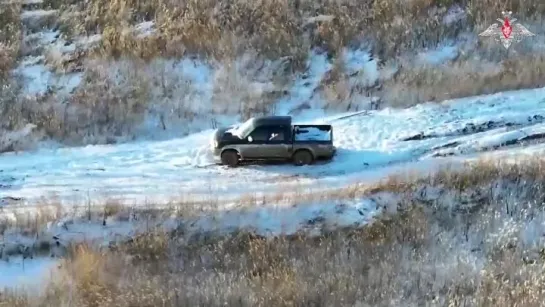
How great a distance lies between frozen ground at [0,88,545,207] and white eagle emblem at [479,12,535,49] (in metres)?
2.86

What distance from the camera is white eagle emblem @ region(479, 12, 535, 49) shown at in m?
19.9

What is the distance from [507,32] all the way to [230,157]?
31.1ft

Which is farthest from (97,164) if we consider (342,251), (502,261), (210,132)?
(502,261)

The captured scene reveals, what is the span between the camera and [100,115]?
1897 cm

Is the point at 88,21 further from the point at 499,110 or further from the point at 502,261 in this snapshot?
the point at 502,261

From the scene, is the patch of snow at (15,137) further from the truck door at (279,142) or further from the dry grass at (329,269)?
the dry grass at (329,269)

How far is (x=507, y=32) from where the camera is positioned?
2023 centimetres

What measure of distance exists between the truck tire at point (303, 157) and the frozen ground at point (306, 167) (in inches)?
5.9

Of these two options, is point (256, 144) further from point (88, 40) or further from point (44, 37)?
point (44, 37)

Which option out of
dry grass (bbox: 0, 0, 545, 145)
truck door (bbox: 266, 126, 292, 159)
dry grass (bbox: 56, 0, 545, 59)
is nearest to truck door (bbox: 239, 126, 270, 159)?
truck door (bbox: 266, 126, 292, 159)

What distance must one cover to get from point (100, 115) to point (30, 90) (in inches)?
106

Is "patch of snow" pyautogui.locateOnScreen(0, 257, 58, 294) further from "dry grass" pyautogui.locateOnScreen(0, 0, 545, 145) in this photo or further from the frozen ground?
"dry grass" pyautogui.locateOnScreen(0, 0, 545, 145)

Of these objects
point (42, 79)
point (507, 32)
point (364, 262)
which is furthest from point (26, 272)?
point (507, 32)

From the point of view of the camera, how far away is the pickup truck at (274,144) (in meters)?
15.3
